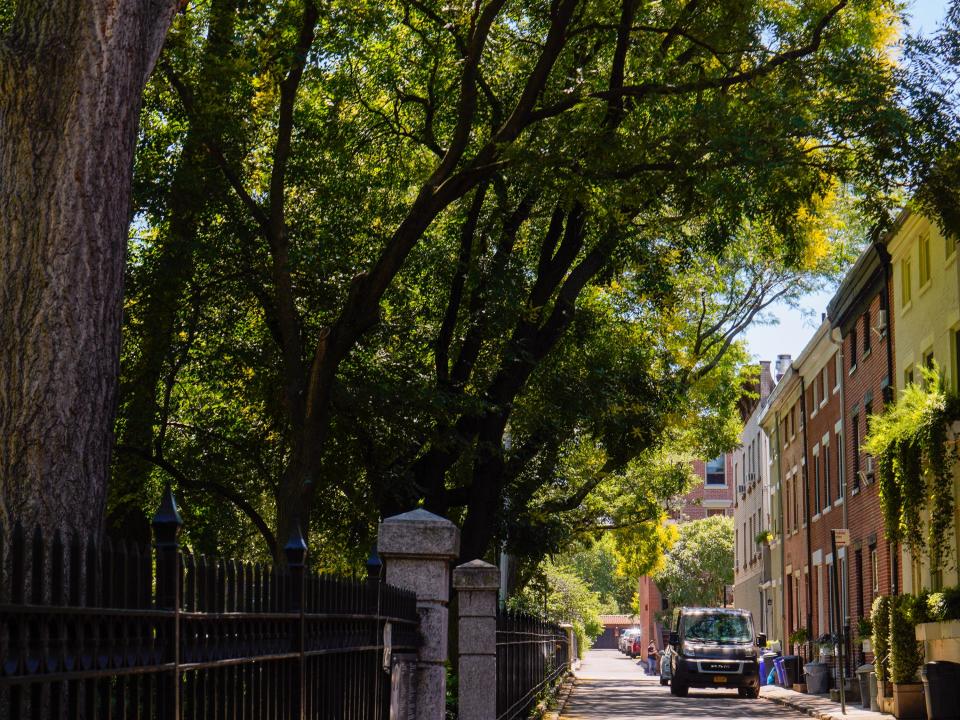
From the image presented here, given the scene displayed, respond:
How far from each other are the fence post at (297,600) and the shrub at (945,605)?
1682cm

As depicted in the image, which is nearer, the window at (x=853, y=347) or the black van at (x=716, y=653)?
the window at (x=853, y=347)

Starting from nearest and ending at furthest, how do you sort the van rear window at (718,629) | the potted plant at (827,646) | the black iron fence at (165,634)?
1. the black iron fence at (165,634)
2. the potted plant at (827,646)
3. the van rear window at (718,629)

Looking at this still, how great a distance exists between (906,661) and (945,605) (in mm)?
2430

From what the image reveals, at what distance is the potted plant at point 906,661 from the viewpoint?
22469 millimetres

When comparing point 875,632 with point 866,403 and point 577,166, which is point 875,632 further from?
point 577,166

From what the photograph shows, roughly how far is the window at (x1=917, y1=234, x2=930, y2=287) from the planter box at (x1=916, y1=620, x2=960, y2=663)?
22.8 ft

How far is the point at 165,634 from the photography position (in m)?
3.97

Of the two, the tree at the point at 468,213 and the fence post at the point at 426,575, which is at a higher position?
the tree at the point at 468,213

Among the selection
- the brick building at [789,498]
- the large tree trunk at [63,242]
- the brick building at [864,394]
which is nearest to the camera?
the large tree trunk at [63,242]

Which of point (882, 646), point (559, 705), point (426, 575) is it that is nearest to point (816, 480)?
point (882, 646)

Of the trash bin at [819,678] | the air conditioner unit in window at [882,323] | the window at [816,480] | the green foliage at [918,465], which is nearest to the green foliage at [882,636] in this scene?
the green foliage at [918,465]

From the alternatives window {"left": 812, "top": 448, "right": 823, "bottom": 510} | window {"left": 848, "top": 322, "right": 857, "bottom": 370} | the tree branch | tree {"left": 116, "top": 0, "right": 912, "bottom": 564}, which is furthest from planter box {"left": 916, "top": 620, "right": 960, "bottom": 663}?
window {"left": 812, "top": 448, "right": 823, "bottom": 510}

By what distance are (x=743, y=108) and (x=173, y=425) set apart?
9297mm

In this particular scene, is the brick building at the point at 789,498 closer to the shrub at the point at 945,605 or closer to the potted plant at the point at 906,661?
the potted plant at the point at 906,661
